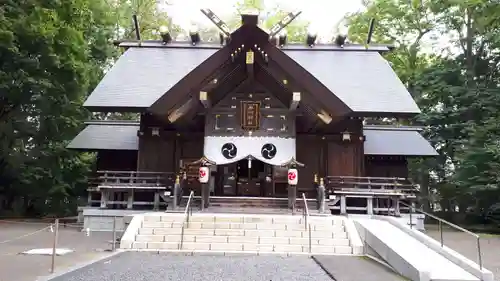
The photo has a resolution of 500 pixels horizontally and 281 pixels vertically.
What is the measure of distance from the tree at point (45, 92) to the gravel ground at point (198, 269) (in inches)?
425

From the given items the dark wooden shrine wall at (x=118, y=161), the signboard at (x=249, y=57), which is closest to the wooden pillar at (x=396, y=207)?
the signboard at (x=249, y=57)

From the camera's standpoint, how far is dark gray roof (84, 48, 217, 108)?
14078 millimetres

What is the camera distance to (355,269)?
710 cm

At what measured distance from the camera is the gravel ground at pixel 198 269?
623cm

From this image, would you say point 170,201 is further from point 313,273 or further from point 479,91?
point 479,91

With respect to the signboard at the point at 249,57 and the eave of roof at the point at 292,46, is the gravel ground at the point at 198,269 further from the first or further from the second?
the eave of roof at the point at 292,46

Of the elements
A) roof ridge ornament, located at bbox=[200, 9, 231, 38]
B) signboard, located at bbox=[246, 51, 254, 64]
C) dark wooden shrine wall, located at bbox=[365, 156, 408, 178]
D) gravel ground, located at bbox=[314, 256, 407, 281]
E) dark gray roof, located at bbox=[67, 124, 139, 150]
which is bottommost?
gravel ground, located at bbox=[314, 256, 407, 281]

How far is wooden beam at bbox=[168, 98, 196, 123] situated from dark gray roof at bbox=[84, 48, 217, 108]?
0.88 m

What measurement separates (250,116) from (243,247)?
5134 mm

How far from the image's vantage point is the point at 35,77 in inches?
647

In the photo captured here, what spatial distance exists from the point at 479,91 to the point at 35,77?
1817cm

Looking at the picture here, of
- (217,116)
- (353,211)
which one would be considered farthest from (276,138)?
(353,211)

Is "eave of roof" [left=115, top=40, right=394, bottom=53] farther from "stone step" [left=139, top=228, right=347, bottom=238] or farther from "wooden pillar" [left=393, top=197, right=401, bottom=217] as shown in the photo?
"stone step" [left=139, top=228, right=347, bottom=238]

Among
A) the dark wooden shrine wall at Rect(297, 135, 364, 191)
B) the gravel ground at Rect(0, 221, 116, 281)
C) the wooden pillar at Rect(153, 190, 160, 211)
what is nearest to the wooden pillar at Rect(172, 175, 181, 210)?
the wooden pillar at Rect(153, 190, 160, 211)
